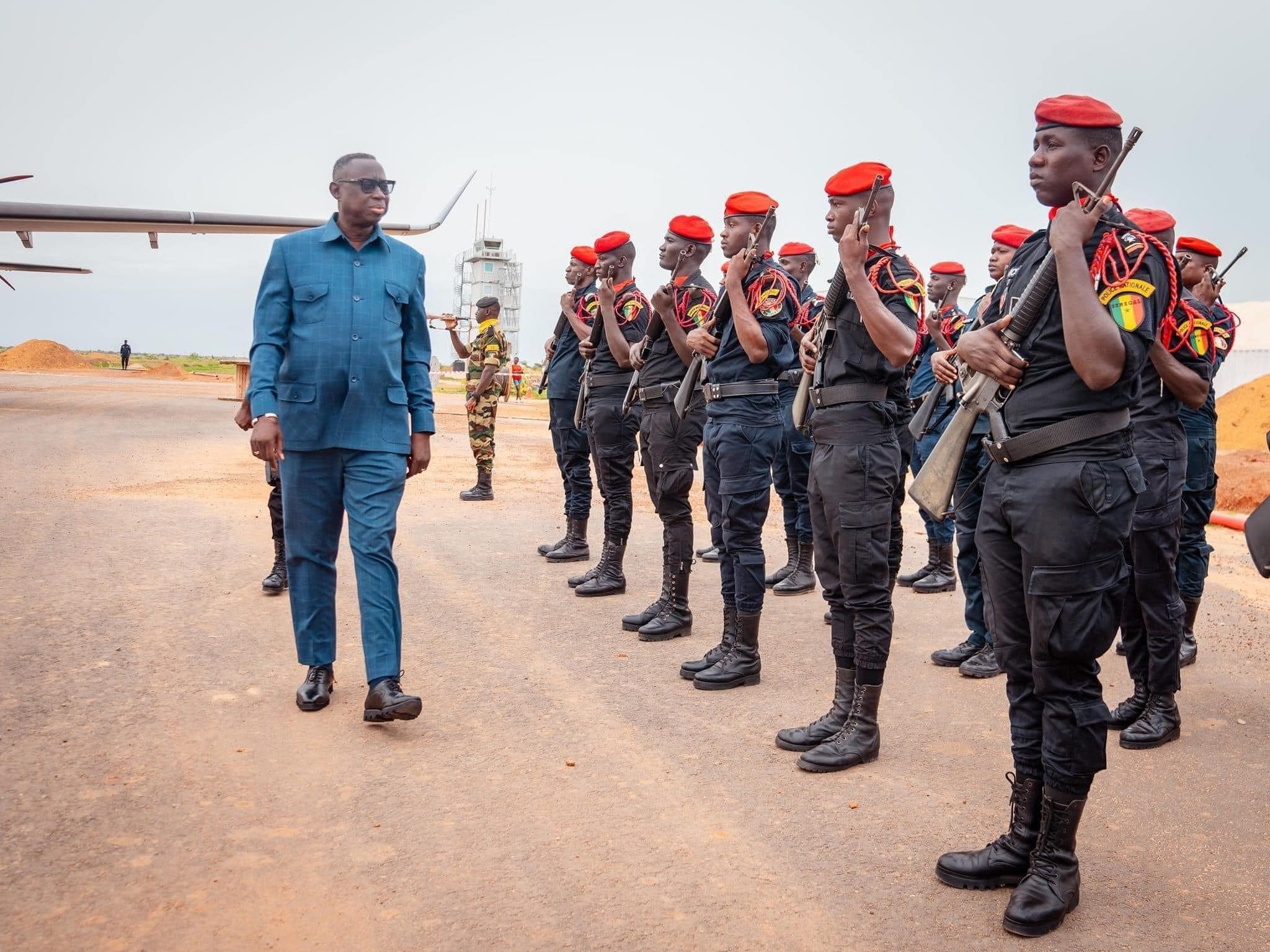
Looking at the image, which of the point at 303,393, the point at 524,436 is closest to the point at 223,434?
the point at 524,436

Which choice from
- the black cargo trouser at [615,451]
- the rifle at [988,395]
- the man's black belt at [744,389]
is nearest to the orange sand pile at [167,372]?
the black cargo trouser at [615,451]

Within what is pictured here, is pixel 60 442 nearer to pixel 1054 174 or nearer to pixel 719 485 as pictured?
pixel 719 485

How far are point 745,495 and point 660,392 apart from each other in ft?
4.32

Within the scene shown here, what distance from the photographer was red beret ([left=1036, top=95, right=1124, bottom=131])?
10.2ft

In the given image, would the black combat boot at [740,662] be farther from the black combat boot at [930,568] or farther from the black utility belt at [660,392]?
the black combat boot at [930,568]

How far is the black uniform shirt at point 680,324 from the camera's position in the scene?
6.13 meters

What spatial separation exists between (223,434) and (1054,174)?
17.2 metres

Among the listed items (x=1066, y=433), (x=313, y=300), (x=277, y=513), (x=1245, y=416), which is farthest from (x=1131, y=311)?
(x=1245, y=416)

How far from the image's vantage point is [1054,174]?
3166 mm

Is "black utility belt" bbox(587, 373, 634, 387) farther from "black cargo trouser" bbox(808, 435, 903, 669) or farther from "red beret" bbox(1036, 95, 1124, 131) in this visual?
"red beret" bbox(1036, 95, 1124, 131)

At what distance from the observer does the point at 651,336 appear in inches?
257

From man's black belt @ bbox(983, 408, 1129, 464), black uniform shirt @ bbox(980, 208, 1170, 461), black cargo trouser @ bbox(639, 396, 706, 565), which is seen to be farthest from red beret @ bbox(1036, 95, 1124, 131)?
black cargo trouser @ bbox(639, 396, 706, 565)

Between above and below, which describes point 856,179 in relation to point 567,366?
above

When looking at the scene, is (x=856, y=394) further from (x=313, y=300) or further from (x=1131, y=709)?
(x=313, y=300)
